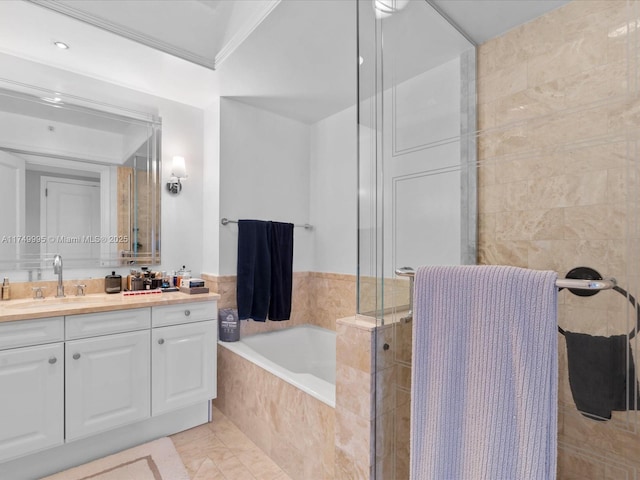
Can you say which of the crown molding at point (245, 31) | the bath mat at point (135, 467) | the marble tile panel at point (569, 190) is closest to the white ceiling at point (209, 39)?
the crown molding at point (245, 31)

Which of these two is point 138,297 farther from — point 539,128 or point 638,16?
point 638,16

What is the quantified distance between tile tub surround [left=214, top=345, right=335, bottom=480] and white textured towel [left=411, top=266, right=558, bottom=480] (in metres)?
0.63

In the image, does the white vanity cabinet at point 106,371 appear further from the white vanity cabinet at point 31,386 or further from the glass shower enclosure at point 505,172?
the glass shower enclosure at point 505,172

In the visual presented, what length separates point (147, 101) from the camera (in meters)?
2.47

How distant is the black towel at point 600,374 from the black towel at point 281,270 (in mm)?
2091

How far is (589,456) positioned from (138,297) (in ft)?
7.31

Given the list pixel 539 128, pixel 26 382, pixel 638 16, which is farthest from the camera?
pixel 26 382

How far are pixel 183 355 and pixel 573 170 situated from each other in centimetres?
218

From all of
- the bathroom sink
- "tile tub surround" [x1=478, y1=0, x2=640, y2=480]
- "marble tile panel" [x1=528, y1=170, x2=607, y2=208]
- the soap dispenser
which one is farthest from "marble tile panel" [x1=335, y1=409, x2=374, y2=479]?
the soap dispenser

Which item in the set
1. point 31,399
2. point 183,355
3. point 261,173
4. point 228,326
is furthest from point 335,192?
point 31,399

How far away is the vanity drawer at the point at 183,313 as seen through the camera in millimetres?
2018

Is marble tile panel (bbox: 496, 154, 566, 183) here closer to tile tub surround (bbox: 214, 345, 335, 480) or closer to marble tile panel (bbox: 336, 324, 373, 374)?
marble tile panel (bbox: 336, 324, 373, 374)

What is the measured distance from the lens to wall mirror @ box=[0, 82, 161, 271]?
198 centimetres

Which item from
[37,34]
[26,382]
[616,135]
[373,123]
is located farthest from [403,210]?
[37,34]
